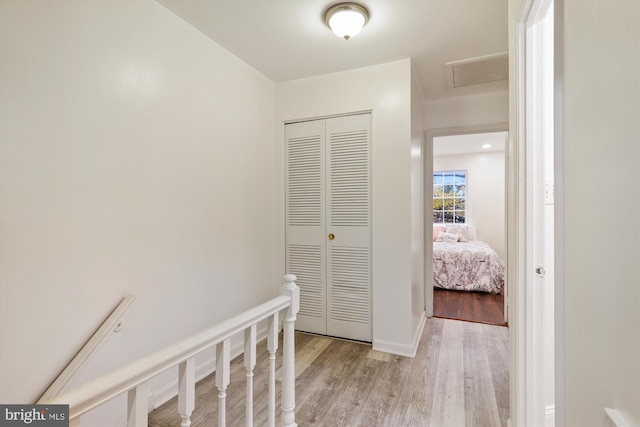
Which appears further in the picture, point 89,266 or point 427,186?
point 427,186

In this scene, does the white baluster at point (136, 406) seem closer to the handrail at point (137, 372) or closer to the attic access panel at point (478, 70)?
the handrail at point (137, 372)

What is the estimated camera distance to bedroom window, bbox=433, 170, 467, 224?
21.5 ft

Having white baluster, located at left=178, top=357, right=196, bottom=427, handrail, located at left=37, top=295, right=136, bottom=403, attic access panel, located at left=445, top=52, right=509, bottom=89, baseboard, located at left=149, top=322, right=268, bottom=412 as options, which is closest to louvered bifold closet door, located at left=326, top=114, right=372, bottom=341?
baseboard, located at left=149, top=322, right=268, bottom=412

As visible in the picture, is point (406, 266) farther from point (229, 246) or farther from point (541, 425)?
point (229, 246)

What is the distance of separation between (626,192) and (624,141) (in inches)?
3.5

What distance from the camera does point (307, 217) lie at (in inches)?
116

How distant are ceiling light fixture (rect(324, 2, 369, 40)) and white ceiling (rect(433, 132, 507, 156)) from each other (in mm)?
3412

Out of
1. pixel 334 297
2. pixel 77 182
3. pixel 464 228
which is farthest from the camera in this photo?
pixel 464 228

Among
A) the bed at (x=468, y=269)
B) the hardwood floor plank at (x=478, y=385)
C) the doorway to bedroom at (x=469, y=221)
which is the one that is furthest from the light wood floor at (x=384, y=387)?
the bed at (x=468, y=269)

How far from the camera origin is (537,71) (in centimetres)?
129

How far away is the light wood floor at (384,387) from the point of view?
1746mm

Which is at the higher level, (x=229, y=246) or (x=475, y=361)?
(x=229, y=246)

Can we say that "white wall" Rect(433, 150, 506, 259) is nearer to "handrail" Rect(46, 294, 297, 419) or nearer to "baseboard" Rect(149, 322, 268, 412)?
"baseboard" Rect(149, 322, 268, 412)

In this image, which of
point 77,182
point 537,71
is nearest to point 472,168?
point 537,71
